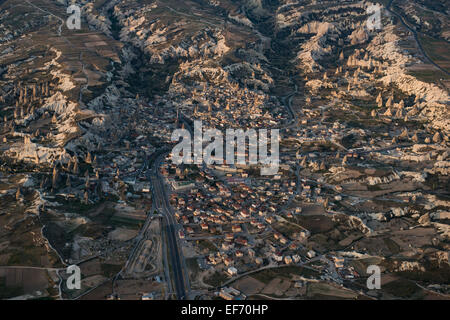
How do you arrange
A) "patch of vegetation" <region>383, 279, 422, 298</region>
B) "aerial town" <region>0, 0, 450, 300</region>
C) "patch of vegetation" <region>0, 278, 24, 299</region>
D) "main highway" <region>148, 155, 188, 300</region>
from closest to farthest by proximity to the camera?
"patch of vegetation" <region>0, 278, 24, 299</region>, "patch of vegetation" <region>383, 279, 422, 298</region>, "main highway" <region>148, 155, 188, 300</region>, "aerial town" <region>0, 0, 450, 300</region>

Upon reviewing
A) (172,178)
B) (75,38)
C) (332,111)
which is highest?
(75,38)

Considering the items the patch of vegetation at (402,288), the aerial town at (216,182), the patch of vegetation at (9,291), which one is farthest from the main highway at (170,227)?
the patch of vegetation at (402,288)

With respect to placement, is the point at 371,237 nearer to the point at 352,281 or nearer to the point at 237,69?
the point at 352,281

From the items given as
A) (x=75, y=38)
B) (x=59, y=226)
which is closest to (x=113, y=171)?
(x=59, y=226)

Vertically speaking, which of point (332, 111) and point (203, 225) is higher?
point (332, 111)

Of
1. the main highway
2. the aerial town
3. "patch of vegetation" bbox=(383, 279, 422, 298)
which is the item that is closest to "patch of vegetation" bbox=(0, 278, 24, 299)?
the aerial town

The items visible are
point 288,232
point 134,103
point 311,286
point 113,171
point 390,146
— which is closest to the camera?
point 311,286

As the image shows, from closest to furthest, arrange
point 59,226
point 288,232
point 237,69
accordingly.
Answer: point 59,226 → point 288,232 → point 237,69

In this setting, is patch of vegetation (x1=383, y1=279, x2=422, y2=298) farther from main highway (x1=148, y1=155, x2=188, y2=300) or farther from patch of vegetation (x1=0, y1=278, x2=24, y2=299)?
patch of vegetation (x1=0, y1=278, x2=24, y2=299)
